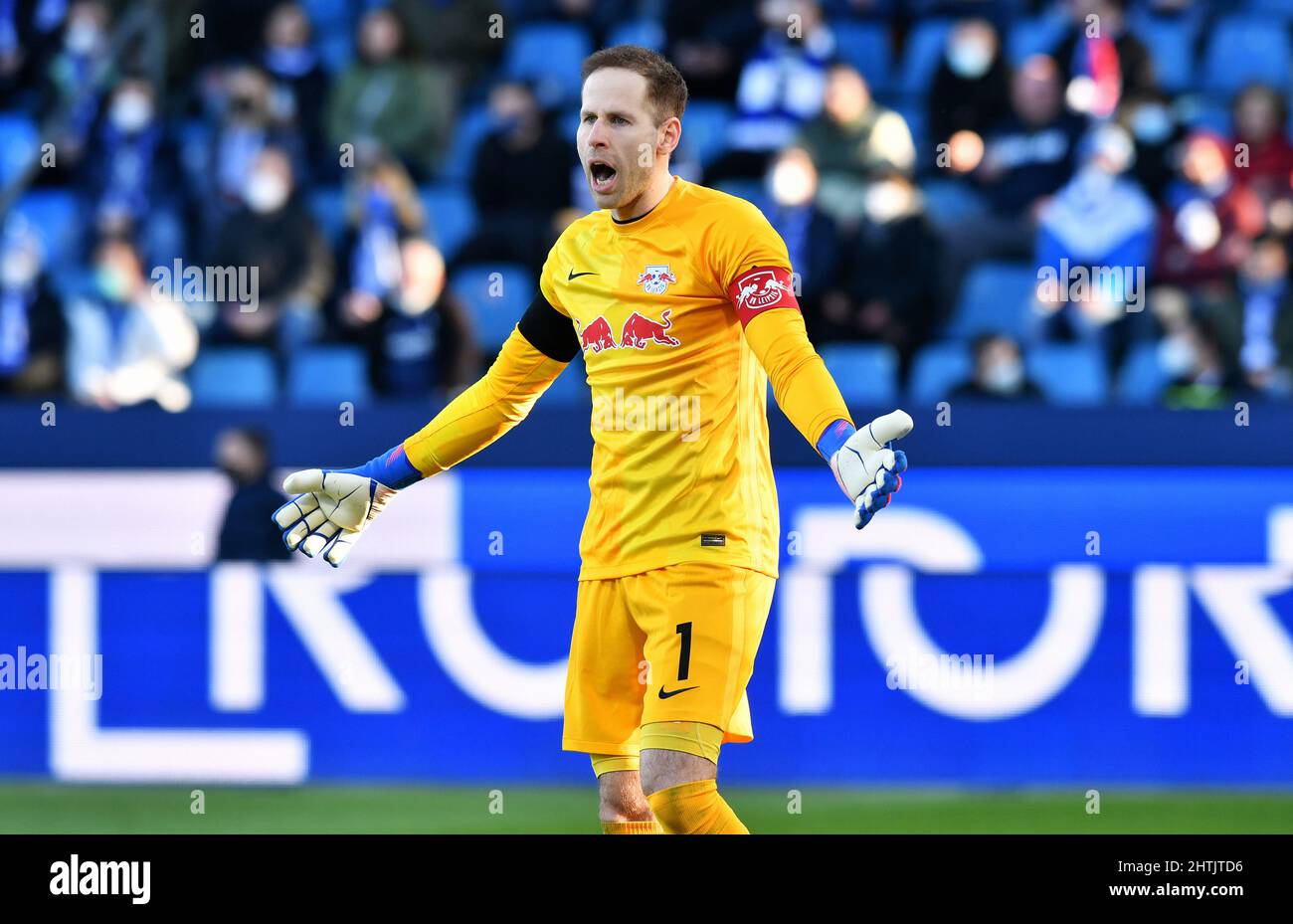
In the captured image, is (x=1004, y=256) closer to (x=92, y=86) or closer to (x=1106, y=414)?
(x=1106, y=414)

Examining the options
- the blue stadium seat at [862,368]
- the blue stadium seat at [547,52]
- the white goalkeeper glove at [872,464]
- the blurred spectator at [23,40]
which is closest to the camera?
the white goalkeeper glove at [872,464]

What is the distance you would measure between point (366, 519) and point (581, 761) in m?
2.62

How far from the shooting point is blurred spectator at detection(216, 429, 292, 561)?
7383 mm

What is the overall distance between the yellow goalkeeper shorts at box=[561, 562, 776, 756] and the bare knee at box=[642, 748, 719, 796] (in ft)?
0.27

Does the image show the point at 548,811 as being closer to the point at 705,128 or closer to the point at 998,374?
the point at 998,374

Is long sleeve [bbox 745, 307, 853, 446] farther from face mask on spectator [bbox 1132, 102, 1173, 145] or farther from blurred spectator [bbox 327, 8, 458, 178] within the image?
blurred spectator [bbox 327, 8, 458, 178]

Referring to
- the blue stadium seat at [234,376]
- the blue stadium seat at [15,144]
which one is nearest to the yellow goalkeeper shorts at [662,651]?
the blue stadium seat at [234,376]

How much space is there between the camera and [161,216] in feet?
33.5

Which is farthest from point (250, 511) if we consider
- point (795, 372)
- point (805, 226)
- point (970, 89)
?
point (970, 89)

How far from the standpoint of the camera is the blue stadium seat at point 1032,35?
1030cm

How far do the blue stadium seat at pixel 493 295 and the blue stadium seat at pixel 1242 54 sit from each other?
14.0 ft

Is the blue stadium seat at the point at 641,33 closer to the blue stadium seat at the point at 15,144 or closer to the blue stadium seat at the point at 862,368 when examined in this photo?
the blue stadium seat at the point at 862,368

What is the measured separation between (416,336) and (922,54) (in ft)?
11.9

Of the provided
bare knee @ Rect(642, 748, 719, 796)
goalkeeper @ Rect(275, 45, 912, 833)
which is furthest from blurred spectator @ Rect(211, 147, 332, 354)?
bare knee @ Rect(642, 748, 719, 796)
